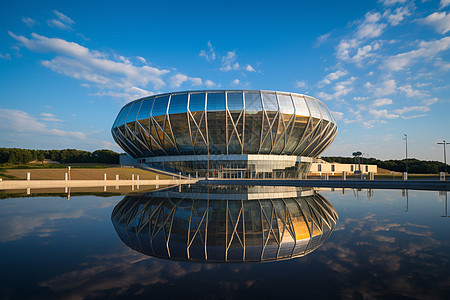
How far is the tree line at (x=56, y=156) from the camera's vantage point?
295ft

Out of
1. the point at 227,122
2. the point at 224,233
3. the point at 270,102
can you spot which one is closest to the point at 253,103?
the point at 270,102

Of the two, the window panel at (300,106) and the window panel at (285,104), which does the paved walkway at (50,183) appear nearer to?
the window panel at (285,104)

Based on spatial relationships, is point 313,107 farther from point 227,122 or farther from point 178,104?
point 178,104

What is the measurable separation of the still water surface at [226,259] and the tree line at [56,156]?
103 m

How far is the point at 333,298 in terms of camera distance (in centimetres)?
383

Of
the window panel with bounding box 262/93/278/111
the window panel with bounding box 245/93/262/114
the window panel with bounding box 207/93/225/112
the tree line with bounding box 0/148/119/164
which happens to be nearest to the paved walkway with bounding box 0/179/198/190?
the window panel with bounding box 207/93/225/112

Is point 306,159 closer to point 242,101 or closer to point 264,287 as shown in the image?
point 242,101

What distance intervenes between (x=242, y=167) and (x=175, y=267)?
5135cm

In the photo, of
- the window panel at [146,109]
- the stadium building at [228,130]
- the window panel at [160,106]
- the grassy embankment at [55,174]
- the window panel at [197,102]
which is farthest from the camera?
the window panel at [146,109]

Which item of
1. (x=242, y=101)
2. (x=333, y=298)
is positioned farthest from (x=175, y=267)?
(x=242, y=101)

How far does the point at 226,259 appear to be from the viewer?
572 cm

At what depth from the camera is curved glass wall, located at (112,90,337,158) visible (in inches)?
2042

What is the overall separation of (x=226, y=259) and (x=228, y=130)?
4743 cm

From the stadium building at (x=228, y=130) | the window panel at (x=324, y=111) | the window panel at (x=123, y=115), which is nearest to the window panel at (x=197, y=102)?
the stadium building at (x=228, y=130)
